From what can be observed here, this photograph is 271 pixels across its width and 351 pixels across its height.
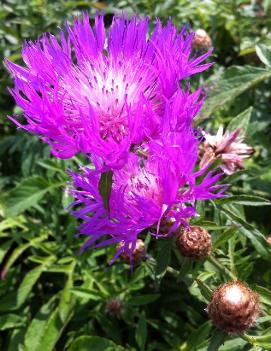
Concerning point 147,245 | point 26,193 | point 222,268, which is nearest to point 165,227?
point 222,268

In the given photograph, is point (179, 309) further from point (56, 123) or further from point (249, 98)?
point (56, 123)

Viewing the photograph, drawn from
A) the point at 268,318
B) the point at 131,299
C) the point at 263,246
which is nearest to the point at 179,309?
the point at 131,299

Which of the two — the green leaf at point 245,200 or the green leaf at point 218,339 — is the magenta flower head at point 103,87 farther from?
the green leaf at point 218,339

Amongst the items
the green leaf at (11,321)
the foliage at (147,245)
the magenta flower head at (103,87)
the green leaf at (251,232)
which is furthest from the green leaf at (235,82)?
the green leaf at (11,321)

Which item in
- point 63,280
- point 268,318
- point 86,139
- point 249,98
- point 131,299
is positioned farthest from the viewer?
point 249,98

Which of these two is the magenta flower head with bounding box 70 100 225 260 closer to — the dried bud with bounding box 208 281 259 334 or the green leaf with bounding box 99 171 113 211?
the green leaf with bounding box 99 171 113 211

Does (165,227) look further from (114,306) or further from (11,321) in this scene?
(11,321)

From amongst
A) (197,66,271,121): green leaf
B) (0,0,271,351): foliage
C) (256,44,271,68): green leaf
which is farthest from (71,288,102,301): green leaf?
(256,44,271,68): green leaf
